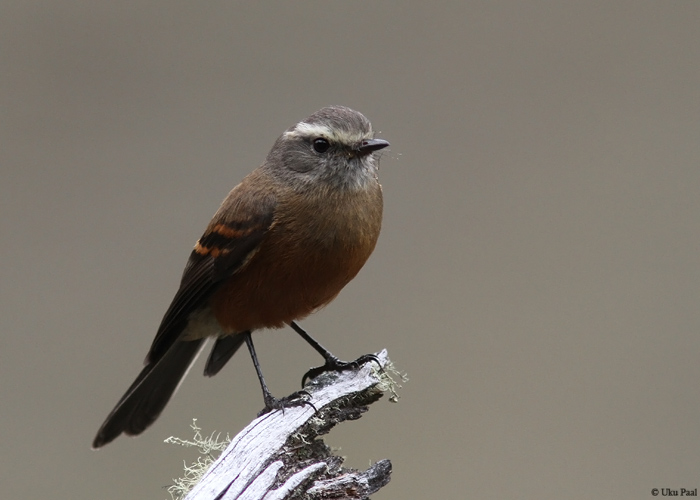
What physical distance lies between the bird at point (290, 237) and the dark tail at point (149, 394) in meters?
0.03

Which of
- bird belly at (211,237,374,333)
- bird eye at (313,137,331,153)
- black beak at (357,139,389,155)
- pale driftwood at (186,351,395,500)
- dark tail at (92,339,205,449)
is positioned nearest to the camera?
pale driftwood at (186,351,395,500)

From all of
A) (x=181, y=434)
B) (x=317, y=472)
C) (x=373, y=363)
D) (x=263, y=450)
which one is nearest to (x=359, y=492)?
(x=317, y=472)

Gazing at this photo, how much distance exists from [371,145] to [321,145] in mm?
293

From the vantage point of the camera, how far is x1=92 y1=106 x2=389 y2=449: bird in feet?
14.1

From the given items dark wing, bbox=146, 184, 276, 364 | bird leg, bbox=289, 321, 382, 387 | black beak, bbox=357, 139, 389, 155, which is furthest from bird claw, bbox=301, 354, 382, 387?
black beak, bbox=357, 139, 389, 155

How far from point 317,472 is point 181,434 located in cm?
376

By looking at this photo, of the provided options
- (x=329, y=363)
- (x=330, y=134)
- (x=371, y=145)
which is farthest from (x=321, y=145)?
(x=329, y=363)

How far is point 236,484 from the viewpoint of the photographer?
318 centimetres

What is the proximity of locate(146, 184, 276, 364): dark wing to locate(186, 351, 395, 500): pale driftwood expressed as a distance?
0.87 meters

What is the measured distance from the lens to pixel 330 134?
176 inches

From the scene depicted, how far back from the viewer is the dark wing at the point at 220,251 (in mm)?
4418

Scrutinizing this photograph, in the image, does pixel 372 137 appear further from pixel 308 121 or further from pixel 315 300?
pixel 315 300

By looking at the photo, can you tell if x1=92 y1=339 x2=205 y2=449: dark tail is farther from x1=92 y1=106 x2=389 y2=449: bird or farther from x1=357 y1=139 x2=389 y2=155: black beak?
x1=357 y1=139 x2=389 y2=155: black beak

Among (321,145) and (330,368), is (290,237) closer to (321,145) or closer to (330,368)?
(321,145)
